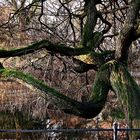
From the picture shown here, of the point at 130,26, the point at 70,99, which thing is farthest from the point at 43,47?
the point at 130,26

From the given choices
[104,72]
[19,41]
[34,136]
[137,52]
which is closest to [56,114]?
[34,136]

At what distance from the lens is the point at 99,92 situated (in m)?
7.33

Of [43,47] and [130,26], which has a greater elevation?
[130,26]

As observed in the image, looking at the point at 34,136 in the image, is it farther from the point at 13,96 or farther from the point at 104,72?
the point at 104,72

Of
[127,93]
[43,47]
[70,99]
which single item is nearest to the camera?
[70,99]

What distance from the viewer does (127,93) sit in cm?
726

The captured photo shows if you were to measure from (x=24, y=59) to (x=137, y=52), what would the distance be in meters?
3.08

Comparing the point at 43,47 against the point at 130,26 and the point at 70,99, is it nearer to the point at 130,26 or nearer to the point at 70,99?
the point at 70,99

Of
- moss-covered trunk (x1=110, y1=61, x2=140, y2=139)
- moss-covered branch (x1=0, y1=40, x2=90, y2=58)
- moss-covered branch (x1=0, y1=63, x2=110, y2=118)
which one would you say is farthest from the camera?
moss-covered branch (x1=0, y1=40, x2=90, y2=58)

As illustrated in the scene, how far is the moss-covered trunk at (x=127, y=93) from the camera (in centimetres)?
721

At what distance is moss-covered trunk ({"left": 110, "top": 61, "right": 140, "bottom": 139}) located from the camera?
721cm

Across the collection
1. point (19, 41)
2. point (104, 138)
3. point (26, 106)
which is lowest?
point (104, 138)

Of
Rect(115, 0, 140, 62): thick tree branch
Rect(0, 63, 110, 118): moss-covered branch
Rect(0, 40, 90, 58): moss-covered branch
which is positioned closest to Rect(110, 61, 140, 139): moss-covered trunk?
Rect(0, 63, 110, 118): moss-covered branch

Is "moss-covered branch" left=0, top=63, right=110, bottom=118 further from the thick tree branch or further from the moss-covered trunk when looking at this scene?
the thick tree branch
